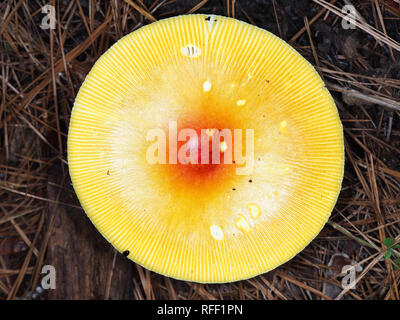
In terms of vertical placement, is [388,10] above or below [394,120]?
above

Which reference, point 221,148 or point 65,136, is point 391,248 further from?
point 65,136

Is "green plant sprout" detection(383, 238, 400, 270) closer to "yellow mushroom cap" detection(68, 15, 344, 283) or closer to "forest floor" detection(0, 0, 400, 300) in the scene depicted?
"forest floor" detection(0, 0, 400, 300)

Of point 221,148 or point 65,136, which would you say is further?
point 65,136

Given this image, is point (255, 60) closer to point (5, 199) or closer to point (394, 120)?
point (394, 120)

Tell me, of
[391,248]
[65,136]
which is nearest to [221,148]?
[65,136]

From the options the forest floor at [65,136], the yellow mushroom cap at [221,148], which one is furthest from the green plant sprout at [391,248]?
the yellow mushroom cap at [221,148]

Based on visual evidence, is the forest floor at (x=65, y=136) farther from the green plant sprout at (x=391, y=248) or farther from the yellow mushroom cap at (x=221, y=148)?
the yellow mushroom cap at (x=221, y=148)

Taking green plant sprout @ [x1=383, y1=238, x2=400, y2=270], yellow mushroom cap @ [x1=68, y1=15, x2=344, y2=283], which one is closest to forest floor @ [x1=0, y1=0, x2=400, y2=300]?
green plant sprout @ [x1=383, y1=238, x2=400, y2=270]
